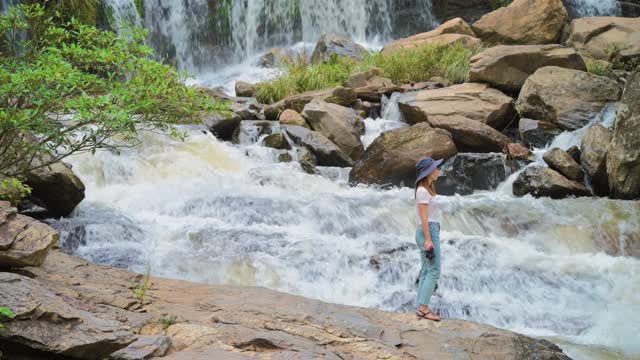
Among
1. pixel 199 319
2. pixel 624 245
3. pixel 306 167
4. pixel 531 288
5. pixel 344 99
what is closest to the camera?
pixel 199 319

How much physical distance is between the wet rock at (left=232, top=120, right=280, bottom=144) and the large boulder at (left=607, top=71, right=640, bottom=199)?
5.57m

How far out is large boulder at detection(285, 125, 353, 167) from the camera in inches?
416

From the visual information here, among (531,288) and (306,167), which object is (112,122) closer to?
(531,288)

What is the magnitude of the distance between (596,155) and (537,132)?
152cm

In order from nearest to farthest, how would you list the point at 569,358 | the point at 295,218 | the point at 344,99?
1. the point at 569,358
2. the point at 295,218
3. the point at 344,99

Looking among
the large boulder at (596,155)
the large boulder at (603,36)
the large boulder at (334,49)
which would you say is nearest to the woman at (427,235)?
the large boulder at (596,155)

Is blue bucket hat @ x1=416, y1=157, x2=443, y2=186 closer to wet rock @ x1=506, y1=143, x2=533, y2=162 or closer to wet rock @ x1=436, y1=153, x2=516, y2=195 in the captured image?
wet rock @ x1=436, y1=153, x2=516, y2=195

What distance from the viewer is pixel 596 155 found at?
937 cm

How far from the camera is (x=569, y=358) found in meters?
5.05

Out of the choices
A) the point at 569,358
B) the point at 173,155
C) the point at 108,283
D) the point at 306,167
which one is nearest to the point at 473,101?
the point at 306,167

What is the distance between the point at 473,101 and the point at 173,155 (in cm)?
542

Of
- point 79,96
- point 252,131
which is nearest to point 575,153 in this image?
point 252,131

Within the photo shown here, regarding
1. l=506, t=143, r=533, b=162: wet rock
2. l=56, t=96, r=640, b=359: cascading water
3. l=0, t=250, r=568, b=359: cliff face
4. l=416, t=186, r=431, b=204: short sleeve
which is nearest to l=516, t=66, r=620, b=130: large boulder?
l=506, t=143, r=533, b=162: wet rock

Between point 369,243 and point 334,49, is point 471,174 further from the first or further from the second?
point 334,49
